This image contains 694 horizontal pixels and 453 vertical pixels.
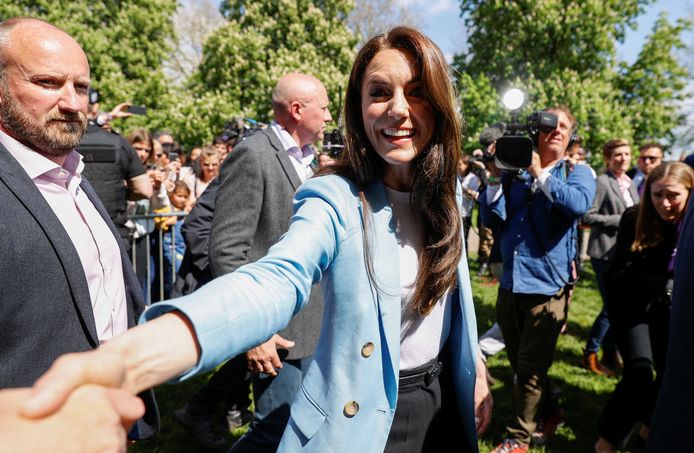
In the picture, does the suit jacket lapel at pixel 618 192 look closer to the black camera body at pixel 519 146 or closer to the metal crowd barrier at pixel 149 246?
the black camera body at pixel 519 146

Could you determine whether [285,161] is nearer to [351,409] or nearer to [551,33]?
[351,409]

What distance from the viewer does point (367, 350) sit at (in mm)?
1512

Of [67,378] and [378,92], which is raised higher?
[378,92]

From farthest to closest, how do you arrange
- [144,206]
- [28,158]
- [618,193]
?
[144,206] → [618,193] → [28,158]

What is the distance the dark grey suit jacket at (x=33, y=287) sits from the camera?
1.57 m

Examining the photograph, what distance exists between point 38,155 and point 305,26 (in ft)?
72.6

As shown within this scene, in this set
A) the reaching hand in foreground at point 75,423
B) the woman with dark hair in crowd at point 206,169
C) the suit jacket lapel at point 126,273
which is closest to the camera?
the reaching hand in foreground at point 75,423

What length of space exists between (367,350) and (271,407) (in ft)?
4.43

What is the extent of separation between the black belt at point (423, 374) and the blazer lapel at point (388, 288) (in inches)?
7.6

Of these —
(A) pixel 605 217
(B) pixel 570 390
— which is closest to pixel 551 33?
(A) pixel 605 217

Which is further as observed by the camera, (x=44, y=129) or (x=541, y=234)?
(x=541, y=234)

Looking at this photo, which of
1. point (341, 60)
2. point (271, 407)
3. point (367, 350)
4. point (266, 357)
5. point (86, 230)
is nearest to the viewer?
point (367, 350)

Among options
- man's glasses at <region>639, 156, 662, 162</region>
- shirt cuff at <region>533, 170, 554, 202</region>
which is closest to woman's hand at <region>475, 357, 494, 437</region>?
shirt cuff at <region>533, 170, 554, 202</region>

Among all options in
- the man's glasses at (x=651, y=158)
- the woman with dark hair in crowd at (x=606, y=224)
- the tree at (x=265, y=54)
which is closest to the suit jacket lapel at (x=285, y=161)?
the woman with dark hair in crowd at (x=606, y=224)
